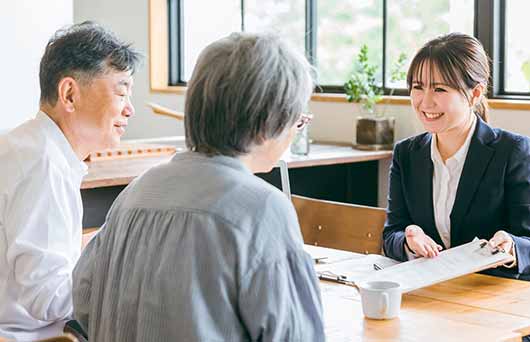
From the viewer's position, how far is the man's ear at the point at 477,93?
261 centimetres

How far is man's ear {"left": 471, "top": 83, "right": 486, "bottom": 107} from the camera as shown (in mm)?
2605

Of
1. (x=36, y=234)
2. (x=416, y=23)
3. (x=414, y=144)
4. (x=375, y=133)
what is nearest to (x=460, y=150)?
(x=414, y=144)

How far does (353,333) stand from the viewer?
1.87 m

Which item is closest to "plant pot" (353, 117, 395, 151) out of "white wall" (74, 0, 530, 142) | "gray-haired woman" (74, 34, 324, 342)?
"white wall" (74, 0, 530, 142)

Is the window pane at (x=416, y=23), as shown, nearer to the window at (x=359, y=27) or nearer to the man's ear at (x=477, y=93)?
the window at (x=359, y=27)

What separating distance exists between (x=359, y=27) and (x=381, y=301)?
10.9ft

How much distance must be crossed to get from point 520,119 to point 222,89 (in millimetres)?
2994

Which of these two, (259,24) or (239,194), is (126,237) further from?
(259,24)

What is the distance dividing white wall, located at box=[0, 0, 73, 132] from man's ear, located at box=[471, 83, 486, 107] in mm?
2344

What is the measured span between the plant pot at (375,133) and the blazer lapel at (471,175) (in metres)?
2.05

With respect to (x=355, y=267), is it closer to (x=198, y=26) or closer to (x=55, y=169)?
(x=55, y=169)

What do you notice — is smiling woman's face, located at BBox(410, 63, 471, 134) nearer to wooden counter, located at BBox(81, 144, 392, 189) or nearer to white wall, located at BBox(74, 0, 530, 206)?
wooden counter, located at BBox(81, 144, 392, 189)

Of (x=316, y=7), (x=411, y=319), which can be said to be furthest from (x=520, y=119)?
(x=411, y=319)

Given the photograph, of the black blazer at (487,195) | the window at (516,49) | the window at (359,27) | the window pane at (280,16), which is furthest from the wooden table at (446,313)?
the window pane at (280,16)
